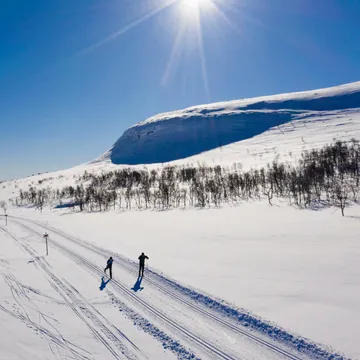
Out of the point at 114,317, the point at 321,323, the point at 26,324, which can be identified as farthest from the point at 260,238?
the point at 26,324

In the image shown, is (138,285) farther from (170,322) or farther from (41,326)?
(41,326)

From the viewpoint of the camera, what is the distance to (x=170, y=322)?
42.7ft

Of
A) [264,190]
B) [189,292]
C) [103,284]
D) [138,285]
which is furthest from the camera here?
[264,190]

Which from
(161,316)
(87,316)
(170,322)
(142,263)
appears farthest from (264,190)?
(87,316)

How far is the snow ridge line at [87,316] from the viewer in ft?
36.7

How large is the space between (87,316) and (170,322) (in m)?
4.70

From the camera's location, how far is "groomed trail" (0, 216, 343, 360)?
10.8 m

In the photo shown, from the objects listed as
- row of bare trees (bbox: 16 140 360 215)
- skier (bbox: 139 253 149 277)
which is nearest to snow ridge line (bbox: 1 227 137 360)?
skier (bbox: 139 253 149 277)

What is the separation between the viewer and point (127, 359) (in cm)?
1048

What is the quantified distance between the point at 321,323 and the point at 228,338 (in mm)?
4535

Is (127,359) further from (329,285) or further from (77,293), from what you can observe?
(329,285)

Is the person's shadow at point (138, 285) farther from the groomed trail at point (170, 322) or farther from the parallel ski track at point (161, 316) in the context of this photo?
the parallel ski track at point (161, 316)

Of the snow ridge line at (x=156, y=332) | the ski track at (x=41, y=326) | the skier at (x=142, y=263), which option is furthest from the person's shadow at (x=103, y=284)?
the ski track at (x=41, y=326)

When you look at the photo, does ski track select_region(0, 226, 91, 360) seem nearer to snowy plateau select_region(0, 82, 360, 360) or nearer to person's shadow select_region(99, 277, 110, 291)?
snowy plateau select_region(0, 82, 360, 360)
